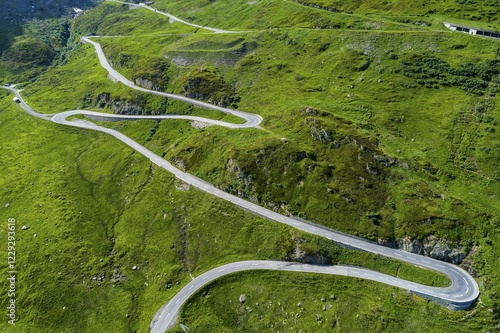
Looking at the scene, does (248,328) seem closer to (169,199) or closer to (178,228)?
(178,228)

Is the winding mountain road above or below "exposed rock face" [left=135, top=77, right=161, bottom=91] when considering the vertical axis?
below

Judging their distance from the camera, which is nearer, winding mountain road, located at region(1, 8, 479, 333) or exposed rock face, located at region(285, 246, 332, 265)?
winding mountain road, located at region(1, 8, 479, 333)

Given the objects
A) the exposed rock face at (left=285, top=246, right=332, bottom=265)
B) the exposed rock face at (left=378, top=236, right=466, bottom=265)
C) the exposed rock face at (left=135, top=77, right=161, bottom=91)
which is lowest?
the exposed rock face at (left=285, top=246, right=332, bottom=265)

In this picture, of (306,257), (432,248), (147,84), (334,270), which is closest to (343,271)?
(334,270)

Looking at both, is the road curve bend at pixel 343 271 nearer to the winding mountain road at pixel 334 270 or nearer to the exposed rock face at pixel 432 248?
the winding mountain road at pixel 334 270

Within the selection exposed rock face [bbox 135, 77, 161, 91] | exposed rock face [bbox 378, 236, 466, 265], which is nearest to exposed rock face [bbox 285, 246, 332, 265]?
exposed rock face [bbox 378, 236, 466, 265]

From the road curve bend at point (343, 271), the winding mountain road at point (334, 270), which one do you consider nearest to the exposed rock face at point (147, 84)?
the winding mountain road at point (334, 270)

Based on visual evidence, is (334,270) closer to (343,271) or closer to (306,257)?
(343,271)

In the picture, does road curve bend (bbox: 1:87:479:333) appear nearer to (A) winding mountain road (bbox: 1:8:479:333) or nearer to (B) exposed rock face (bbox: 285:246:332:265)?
(A) winding mountain road (bbox: 1:8:479:333)
